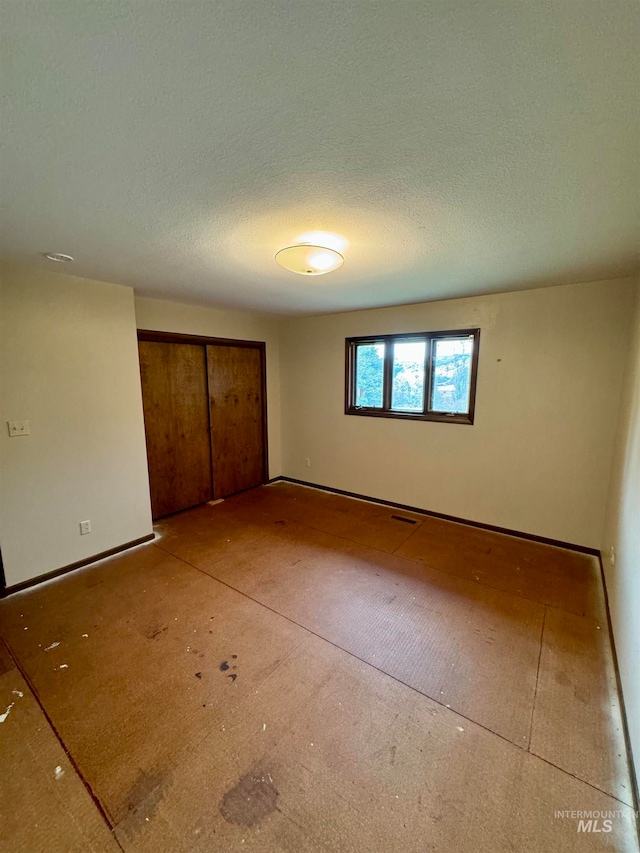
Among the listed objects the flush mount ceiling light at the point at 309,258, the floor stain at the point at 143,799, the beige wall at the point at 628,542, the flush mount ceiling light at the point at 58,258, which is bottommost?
the floor stain at the point at 143,799

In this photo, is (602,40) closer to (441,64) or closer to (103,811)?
(441,64)

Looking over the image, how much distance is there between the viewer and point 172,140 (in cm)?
109

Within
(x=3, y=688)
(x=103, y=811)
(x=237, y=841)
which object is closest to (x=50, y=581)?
(x=3, y=688)

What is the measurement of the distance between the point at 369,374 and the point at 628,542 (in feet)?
9.17

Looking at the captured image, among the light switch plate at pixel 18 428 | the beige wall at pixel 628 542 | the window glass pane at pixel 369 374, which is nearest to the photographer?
the beige wall at pixel 628 542

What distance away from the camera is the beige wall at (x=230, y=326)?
11.0ft

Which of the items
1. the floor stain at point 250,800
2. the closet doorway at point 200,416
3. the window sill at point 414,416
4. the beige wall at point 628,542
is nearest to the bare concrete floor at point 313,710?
the floor stain at point 250,800

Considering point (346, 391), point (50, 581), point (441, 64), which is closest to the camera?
point (441, 64)

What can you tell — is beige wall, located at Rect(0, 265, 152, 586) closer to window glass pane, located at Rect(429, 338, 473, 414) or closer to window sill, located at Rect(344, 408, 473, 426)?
window sill, located at Rect(344, 408, 473, 426)

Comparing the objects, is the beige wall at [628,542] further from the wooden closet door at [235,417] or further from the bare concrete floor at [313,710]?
the wooden closet door at [235,417]

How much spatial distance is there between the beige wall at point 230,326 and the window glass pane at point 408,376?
177 centimetres

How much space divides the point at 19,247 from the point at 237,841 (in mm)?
2981

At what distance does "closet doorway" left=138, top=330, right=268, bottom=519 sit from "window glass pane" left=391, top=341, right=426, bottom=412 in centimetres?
184

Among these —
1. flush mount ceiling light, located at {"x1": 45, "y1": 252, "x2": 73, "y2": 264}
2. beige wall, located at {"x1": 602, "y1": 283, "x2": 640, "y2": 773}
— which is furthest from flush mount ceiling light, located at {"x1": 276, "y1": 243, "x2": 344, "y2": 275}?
beige wall, located at {"x1": 602, "y1": 283, "x2": 640, "y2": 773}
